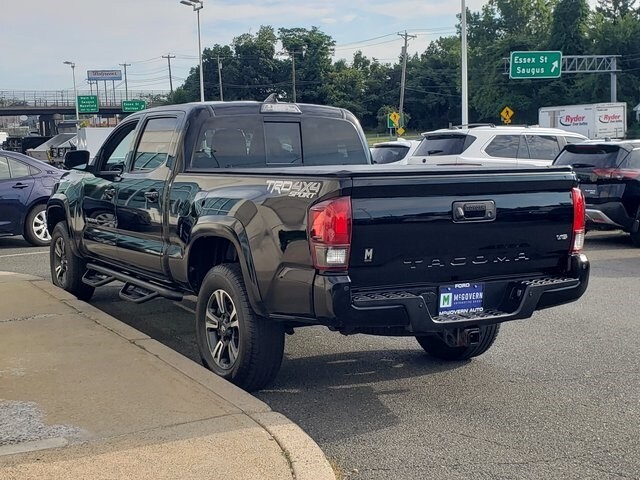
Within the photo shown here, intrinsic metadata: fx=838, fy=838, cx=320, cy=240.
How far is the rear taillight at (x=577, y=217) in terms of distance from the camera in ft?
18.3

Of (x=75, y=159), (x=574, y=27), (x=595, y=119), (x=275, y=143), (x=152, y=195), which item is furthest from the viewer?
(x=574, y=27)

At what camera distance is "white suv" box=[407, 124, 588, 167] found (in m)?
15.2

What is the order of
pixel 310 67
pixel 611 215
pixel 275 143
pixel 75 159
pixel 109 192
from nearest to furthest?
pixel 275 143, pixel 109 192, pixel 75 159, pixel 611 215, pixel 310 67

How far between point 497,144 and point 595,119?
30.3 m

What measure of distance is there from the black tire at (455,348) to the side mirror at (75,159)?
398 cm

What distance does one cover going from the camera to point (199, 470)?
408 cm

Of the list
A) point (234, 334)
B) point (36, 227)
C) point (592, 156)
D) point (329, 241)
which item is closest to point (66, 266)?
point (234, 334)

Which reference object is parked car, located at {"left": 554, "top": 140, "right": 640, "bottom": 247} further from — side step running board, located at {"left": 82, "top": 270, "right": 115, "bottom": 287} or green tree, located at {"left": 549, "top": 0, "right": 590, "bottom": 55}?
green tree, located at {"left": 549, "top": 0, "right": 590, "bottom": 55}

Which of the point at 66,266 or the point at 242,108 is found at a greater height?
the point at 242,108

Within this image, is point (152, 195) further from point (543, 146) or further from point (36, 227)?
point (543, 146)

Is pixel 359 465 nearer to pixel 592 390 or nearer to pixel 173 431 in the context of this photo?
pixel 173 431

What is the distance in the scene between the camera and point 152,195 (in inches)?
266

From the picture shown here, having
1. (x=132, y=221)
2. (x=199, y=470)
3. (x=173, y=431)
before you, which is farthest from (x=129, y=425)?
(x=132, y=221)

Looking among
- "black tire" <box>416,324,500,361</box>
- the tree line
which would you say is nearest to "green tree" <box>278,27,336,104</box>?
the tree line
